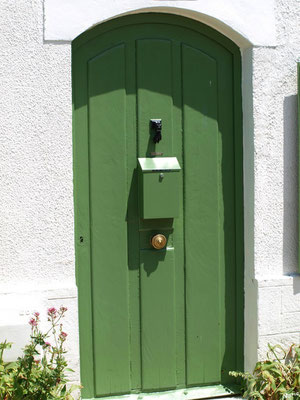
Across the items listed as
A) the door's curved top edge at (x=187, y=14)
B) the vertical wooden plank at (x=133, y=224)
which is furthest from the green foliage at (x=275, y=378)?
the door's curved top edge at (x=187, y=14)

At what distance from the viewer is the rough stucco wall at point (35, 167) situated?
3.66 meters

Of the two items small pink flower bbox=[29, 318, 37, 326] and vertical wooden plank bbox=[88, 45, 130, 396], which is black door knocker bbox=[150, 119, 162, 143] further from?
small pink flower bbox=[29, 318, 37, 326]

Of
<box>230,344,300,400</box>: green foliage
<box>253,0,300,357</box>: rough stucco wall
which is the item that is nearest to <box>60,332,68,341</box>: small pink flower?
<box>230,344,300,400</box>: green foliage

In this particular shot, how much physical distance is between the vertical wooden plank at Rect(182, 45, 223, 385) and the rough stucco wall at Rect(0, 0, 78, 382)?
31.9 inches

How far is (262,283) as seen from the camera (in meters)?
4.07

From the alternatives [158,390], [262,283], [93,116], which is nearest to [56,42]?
[93,116]

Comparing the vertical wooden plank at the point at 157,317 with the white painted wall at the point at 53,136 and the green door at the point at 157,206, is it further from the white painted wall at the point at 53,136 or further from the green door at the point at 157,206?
the white painted wall at the point at 53,136

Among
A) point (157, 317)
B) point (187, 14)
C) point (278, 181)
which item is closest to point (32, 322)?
point (157, 317)

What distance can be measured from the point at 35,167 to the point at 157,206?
2.65 feet

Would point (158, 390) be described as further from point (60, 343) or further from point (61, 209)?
point (61, 209)

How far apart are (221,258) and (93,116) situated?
130 centimetres

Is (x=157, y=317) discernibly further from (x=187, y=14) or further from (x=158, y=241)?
(x=187, y=14)

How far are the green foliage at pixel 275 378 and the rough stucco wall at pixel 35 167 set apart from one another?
1178mm

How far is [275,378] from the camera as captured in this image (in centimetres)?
396
